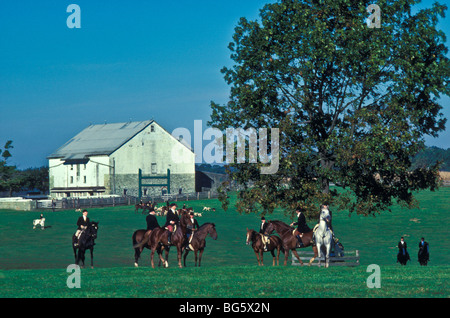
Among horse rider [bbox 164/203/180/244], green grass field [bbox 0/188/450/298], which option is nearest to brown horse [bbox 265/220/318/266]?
green grass field [bbox 0/188/450/298]

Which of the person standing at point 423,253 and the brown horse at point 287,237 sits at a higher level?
the brown horse at point 287,237

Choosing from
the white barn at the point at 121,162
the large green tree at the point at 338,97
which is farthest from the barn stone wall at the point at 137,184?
the large green tree at the point at 338,97

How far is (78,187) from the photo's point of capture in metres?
98.6

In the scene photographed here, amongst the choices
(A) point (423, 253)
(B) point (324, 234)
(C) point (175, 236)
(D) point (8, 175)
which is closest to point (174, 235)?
(C) point (175, 236)

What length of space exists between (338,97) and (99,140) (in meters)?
74.8

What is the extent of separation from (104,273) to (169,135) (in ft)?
261

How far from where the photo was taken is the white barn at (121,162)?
97312 mm

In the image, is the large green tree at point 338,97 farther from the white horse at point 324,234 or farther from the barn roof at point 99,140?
the barn roof at point 99,140

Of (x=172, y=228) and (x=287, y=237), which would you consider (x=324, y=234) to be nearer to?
(x=287, y=237)

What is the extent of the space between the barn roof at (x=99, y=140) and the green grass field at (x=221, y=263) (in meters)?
21.6

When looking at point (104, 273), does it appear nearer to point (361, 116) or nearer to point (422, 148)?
point (361, 116)

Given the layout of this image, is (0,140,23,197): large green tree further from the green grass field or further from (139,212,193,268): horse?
(139,212,193,268): horse

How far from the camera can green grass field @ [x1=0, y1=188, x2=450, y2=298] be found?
1794 cm
